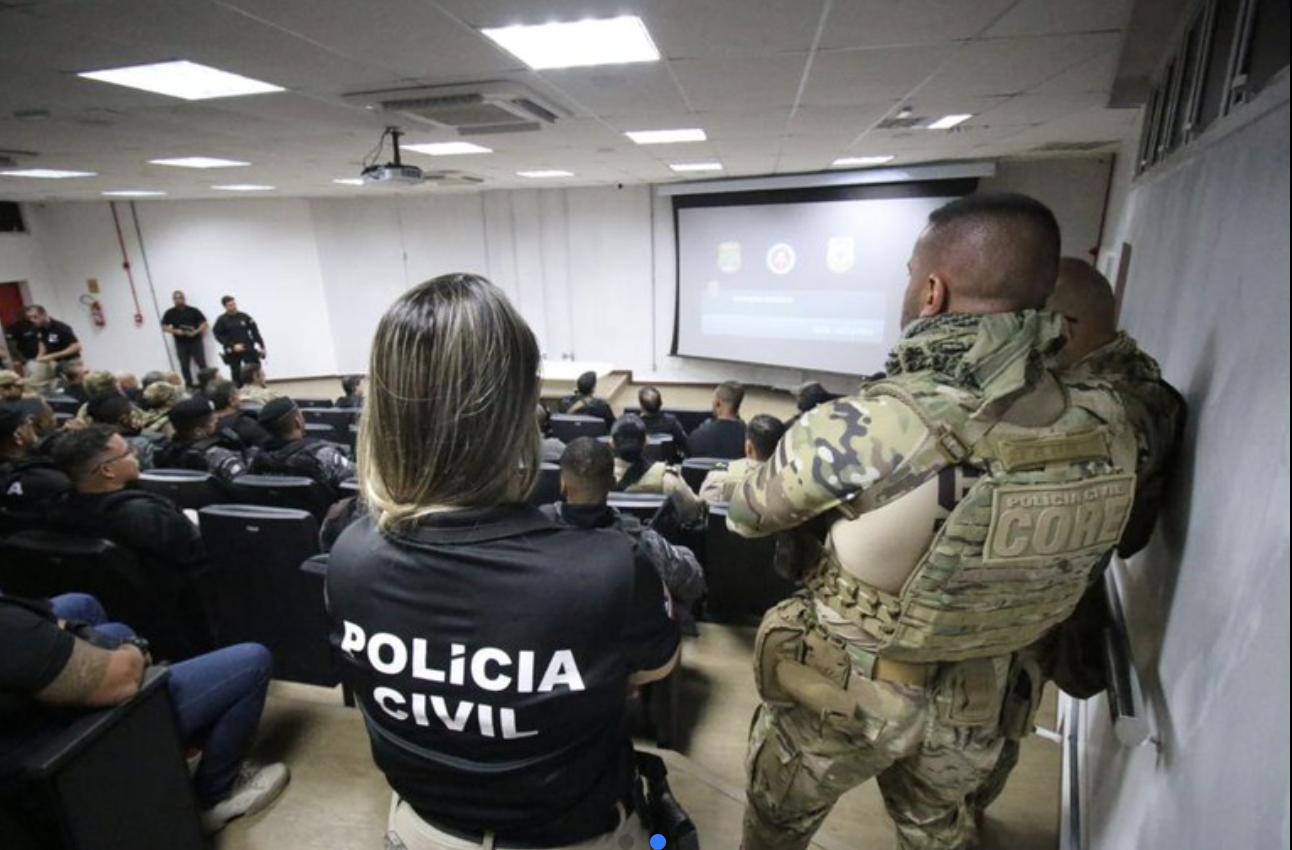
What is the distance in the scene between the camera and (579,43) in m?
2.25

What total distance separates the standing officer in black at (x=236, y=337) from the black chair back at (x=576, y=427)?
578 centimetres

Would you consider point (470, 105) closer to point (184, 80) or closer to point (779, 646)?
point (184, 80)

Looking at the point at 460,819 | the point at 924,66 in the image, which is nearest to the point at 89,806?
the point at 460,819

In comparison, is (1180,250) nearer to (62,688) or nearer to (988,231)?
(988,231)

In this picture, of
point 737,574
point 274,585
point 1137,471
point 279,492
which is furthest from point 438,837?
point 279,492

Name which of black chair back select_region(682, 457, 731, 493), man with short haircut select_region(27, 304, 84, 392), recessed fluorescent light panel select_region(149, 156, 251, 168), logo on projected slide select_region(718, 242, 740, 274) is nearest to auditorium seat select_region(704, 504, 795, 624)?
black chair back select_region(682, 457, 731, 493)

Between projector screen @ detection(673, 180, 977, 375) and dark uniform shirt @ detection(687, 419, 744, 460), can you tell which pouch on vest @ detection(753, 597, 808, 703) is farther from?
projector screen @ detection(673, 180, 977, 375)

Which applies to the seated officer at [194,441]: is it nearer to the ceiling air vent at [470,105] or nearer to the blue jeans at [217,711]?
the blue jeans at [217,711]

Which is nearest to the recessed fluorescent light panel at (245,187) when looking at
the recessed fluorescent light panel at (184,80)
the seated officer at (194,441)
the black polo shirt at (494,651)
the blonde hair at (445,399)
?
the recessed fluorescent light panel at (184,80)

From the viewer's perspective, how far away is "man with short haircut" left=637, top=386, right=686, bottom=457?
13.5 feet

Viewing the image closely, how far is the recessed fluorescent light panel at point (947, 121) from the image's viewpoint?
3781 millimetres

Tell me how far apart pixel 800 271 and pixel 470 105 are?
5.12 m

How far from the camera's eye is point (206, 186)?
22.0ft

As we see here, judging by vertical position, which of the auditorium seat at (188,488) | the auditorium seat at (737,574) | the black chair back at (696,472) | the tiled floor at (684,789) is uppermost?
the auditorium seat at (188,488)
